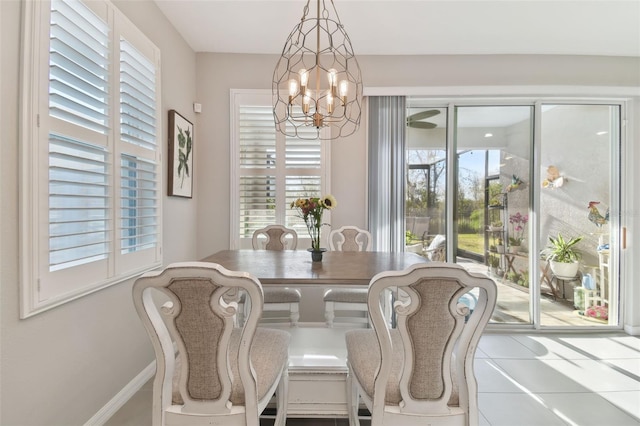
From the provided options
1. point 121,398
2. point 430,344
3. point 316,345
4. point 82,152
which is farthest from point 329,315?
point 82,152

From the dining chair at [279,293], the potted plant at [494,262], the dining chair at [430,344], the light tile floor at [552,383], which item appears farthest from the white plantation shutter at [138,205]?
the potted plant at [494,262]

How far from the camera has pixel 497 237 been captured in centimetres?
307

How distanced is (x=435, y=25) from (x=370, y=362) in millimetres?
2750

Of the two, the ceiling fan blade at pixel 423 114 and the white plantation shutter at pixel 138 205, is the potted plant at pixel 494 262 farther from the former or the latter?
the white plantation shutter at pixel 138 205

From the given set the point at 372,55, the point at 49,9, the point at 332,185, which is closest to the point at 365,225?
the point at 332,185

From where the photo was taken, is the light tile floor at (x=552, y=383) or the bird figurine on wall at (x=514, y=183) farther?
the bird figurine on wall at (x=514, y=183)

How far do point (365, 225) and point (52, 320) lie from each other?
2.45 meters

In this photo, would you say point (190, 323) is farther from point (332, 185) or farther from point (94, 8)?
point (332, 185)

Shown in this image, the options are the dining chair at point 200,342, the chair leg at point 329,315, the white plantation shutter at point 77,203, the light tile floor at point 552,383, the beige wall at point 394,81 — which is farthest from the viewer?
the beige wall at point 394,81

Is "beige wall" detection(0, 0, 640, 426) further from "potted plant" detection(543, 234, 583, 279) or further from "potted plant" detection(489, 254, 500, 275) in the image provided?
"potted plant" detection(489, 254, 500, 275)

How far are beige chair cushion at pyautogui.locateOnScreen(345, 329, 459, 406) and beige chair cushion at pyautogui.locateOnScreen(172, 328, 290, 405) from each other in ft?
1.11

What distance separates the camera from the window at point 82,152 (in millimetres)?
1215

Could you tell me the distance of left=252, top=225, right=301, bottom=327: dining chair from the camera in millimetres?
2201

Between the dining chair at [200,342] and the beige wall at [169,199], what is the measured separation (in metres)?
0.72
